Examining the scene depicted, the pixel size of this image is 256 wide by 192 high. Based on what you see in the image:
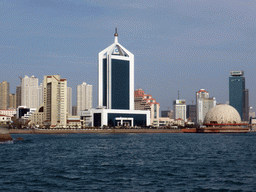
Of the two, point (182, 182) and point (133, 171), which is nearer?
point (182, 182)

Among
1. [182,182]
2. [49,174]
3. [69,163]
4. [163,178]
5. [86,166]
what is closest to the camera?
[182,182]

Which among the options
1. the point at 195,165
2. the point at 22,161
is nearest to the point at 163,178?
the point at 195,165

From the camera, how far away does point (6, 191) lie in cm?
2603

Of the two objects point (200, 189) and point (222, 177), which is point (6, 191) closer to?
point (200, 189)

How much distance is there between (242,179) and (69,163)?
733 inches

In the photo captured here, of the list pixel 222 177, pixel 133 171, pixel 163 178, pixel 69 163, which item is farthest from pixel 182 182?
pixel 69 163

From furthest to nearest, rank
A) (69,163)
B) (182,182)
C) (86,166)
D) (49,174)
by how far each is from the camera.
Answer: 1. (69,163)
2. (86,166)
3. (49,174)
4. (182,182)

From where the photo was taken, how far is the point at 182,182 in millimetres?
29484

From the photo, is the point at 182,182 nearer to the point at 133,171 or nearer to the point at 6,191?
the point at 133,171

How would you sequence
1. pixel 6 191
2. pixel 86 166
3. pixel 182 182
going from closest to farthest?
pixel 6 191 < pixel 182 182 < pixel 86 166

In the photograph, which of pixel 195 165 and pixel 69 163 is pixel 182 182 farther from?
pixel 69 163

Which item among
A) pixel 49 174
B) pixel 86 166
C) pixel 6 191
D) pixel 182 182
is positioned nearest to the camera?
pixel 6 191

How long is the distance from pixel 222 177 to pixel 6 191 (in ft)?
55.4

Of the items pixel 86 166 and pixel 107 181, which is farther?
pixel 86 166
